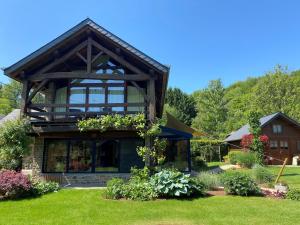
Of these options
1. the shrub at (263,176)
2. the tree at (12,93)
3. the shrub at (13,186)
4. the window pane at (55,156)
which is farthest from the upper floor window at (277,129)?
the tree at (12,93)

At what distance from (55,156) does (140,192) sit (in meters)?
6.98

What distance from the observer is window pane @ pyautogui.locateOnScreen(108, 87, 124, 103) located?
15.9 meters

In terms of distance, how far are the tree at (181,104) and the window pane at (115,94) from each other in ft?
112

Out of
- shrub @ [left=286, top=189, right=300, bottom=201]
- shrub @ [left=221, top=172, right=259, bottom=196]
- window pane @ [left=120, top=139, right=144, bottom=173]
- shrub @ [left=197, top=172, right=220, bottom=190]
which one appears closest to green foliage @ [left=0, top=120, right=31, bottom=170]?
window pane @ [left=120, top=139, right=144, bottom=173]

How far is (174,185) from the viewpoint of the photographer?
1023 cm

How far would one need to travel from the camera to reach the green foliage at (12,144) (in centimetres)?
1274

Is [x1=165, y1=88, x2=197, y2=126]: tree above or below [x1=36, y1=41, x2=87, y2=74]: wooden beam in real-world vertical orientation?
above

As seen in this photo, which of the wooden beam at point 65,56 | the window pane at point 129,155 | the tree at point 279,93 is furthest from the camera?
the tree at point 279,93

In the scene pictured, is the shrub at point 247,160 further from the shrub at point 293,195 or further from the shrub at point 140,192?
the shrub at point 140,192

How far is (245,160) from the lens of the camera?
943 inches

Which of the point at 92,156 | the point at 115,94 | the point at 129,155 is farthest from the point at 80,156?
the point at 115,94

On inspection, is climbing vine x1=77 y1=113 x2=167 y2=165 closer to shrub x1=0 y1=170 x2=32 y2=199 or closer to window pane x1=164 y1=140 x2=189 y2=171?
shrub x1=0 y1=170 x2=32 y2=199

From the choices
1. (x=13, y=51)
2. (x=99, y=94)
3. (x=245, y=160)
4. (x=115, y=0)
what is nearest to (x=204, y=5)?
(x=115, y=0)

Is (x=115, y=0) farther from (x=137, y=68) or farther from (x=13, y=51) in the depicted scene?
(x=13, y=51)
